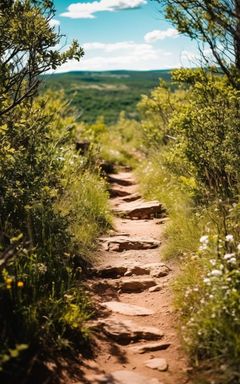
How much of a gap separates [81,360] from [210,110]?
4182 millimetres

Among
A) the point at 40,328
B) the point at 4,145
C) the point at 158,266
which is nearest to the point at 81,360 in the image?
the point at 40,328

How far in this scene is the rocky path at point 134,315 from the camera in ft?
12.8

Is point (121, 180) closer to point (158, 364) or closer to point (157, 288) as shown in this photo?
point (157, 288)

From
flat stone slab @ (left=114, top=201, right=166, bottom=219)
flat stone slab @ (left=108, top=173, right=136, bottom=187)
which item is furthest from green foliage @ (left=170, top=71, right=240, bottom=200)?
flat stone slab @ (left=108, top=173, right=136, bottom=187)

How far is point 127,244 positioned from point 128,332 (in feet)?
9.09

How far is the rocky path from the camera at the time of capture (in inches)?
154

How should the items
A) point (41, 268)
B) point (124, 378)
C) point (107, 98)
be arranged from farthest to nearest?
1. point (107, 98)
2. point (41, 268)
3. point (124, 378)

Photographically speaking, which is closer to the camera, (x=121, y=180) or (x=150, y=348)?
(x=150, y=348)

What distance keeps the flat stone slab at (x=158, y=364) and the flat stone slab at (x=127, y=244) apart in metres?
3.09

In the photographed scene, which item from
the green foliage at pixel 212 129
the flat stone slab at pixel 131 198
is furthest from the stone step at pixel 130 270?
the flat stone slab at pixel 131 198

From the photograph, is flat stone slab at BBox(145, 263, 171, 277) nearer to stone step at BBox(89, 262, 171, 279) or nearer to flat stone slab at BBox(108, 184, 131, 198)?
stone step at BBox(89, 262, 171, 279)

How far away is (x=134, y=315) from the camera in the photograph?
16.5 feet

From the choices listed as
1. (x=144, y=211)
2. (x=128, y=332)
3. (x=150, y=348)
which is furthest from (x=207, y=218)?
(x=144, y=211)

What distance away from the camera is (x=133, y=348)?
4359 millimetres
